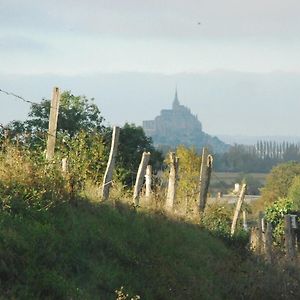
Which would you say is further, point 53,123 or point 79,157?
point 79,157

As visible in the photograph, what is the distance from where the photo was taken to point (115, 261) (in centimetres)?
1087

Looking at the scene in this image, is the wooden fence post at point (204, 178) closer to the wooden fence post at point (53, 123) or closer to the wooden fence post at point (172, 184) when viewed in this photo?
the wooden fence post at point (172, 184)

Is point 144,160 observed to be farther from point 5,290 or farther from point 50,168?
point 5,290

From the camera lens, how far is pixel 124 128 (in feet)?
145

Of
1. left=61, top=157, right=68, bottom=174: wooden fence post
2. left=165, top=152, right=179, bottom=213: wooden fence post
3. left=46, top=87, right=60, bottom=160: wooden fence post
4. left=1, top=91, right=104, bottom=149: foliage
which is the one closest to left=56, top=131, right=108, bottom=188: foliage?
left=61, top=157, right=68, bottom=174: wooden fence post

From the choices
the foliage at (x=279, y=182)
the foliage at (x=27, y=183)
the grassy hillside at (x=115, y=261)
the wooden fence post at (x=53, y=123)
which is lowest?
the grassy hillside at (x=115, y=261)

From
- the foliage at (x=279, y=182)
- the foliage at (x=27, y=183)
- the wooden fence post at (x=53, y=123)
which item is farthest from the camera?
the foliage at (x=279, y=182)

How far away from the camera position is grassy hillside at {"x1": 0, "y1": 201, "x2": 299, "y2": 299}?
8.98m

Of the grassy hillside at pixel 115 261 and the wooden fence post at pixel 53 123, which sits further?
the wooden fence post at pixel 53 123

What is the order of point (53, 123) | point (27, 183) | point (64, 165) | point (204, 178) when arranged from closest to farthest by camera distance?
1. point (27, 183)
2. point (64, 165)
3. point (53, 123)
4. point (204, 178)

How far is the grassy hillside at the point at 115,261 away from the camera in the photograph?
353 inches

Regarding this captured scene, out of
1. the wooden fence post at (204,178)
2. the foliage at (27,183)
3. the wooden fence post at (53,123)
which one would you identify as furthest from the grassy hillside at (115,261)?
the wooden fence post at (204,178)

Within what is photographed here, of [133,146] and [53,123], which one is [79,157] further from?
[133,146]

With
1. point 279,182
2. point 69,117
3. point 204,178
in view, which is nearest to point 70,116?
point 69,117
